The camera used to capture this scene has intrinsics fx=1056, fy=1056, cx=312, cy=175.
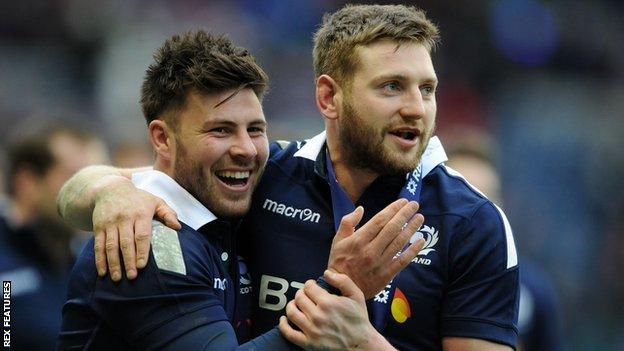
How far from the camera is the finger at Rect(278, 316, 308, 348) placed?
3697 mm

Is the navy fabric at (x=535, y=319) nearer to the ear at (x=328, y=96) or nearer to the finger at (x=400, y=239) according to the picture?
the ear at (x=328, y=96)

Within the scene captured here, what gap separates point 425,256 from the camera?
4.12 metres

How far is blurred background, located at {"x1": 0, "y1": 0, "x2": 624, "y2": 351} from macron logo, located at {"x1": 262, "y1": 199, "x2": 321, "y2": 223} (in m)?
8.10

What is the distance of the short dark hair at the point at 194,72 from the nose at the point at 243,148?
20 cm

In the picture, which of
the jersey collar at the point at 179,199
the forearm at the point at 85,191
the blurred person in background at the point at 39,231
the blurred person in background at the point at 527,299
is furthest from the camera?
the blurred person in background at the point at 527,299

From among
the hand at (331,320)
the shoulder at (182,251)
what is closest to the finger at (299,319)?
the hand at (331,320)

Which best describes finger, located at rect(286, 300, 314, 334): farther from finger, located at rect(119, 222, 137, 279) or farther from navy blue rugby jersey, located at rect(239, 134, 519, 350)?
finger, located at rect(119, 222, 137, 279)

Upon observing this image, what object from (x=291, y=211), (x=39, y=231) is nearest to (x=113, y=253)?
(x=291, y=211)

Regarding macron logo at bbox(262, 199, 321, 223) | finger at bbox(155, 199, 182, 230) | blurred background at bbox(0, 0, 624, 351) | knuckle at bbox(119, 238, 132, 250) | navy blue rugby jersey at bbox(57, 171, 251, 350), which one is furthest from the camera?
blurred background at bbox(0, 0, 624, 351)

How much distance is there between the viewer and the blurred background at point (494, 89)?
13469 mm

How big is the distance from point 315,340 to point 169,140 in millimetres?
1104

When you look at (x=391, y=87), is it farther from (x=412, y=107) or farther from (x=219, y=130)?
(x=219, y=130)

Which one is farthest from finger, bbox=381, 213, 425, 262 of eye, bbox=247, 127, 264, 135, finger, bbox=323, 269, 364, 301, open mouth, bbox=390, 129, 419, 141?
eye, bbox=247, 127, 264, 135

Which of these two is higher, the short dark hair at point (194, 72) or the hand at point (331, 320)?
the short dark hair at point (194, 72)
